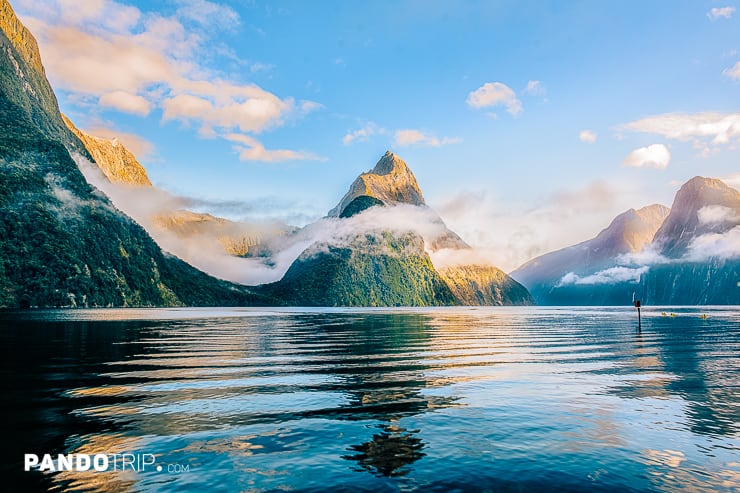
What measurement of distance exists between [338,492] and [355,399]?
1163 cm

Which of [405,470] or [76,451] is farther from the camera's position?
[76,451]

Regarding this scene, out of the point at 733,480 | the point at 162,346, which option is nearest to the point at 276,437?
the point at 733,480

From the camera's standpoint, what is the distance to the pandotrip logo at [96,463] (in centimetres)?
1326

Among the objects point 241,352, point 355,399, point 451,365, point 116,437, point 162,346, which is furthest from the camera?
point 162,346

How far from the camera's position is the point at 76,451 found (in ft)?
48.1

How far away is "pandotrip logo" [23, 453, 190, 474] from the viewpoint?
1326 centimetres

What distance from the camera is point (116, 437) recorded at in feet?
53.5

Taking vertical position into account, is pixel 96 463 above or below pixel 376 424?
above

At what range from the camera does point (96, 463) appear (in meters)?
13.8

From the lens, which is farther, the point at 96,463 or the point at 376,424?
the point at 376,424

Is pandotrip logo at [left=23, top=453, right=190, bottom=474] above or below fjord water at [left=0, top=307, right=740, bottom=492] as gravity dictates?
above

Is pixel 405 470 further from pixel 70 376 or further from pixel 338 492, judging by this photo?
pixel 70 376

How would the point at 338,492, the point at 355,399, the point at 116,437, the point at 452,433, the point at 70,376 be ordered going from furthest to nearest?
1. the point at 70,376
2. the point at 355,399
3. the point at 452,433
4. the point at 116,437
5. the point at 338,492

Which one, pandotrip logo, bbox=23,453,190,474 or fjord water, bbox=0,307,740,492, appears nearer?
fjord water, bbox=0,307,740,492
